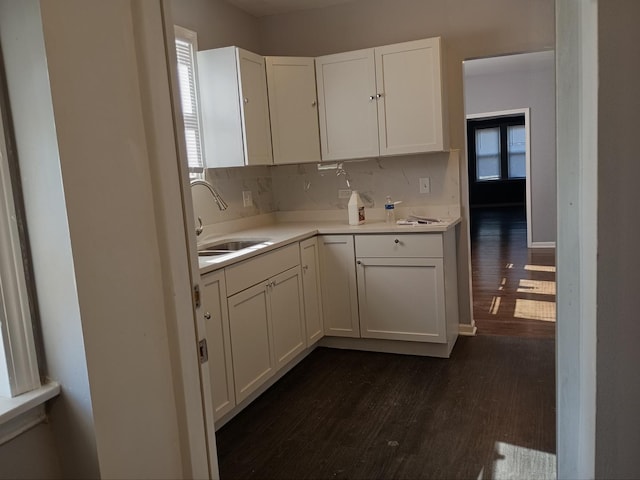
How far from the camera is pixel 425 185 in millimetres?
3666

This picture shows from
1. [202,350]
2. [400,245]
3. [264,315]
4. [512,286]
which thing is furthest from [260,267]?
[512,286]

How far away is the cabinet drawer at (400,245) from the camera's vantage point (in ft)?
10.3

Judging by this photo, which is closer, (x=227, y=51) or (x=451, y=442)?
(x=451, y=442)

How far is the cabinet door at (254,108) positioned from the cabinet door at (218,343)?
1151 millimetres

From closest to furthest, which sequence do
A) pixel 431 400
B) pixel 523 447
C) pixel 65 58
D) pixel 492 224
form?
1. pixel 65 58
2. pixel 523 447
3. pixel 431 400
4. pixel 492 224

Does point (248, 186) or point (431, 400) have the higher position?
point (248, 186)

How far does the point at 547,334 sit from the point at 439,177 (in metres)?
1.32

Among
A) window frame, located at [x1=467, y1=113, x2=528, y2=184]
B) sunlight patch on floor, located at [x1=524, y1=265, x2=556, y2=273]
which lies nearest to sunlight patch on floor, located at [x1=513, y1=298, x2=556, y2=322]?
sunlight patch on floor, located at [x1=524, y1=265, x2=556, y2=273]

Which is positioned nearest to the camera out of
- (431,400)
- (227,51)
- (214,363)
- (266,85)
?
(214,363)

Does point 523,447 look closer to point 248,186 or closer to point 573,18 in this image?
point 573,18

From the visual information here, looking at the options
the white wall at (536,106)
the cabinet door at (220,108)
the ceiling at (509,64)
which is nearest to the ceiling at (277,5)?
the cabinet door at (220,108)

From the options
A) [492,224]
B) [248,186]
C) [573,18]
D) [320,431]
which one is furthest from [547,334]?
[492,224]

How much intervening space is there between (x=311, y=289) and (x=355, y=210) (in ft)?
2.08

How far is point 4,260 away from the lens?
874 mm
